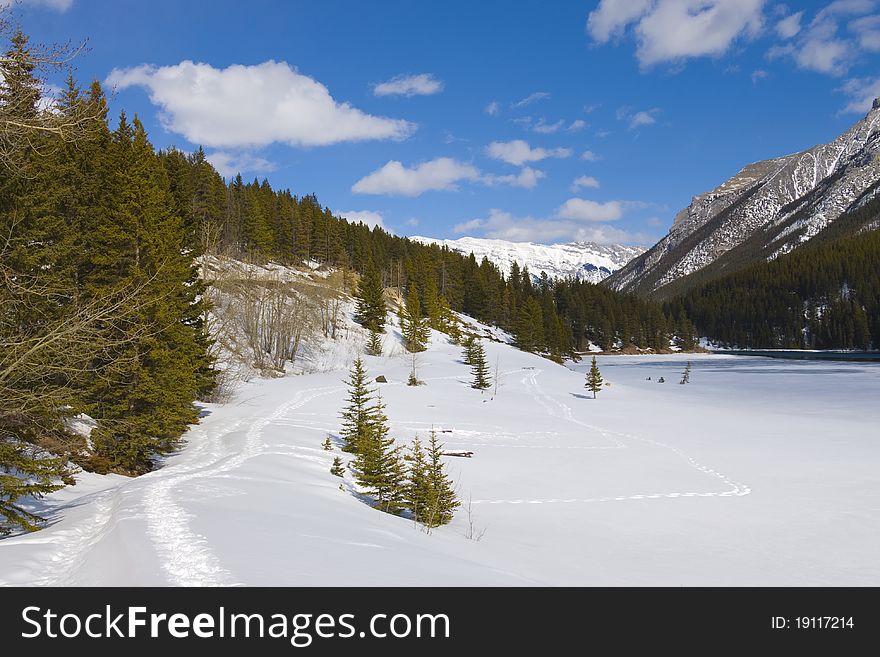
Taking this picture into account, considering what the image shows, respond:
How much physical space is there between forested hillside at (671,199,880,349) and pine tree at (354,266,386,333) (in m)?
130

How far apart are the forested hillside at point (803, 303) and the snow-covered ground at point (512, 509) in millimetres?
126051

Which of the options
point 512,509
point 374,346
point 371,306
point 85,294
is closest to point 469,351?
point 374,346

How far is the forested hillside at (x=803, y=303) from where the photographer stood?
431ft

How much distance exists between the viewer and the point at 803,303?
150375 mm

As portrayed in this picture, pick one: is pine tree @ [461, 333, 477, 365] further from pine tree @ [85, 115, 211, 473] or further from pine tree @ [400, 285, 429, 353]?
pine tree @ [85, 115, 211, 473]

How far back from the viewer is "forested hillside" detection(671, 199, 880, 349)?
131250mm

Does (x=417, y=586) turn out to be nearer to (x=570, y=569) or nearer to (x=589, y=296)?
(x=570, y=569)

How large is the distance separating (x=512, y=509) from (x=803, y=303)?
6877 inches

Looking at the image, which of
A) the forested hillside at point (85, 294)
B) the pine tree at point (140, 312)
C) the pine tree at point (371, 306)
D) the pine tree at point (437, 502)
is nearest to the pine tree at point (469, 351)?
the pine tree at point (371, 306)

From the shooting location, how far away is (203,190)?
7581 centimetres

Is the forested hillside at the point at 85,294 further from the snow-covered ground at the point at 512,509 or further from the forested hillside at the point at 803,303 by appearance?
the forested hillside at the point at 803,303
